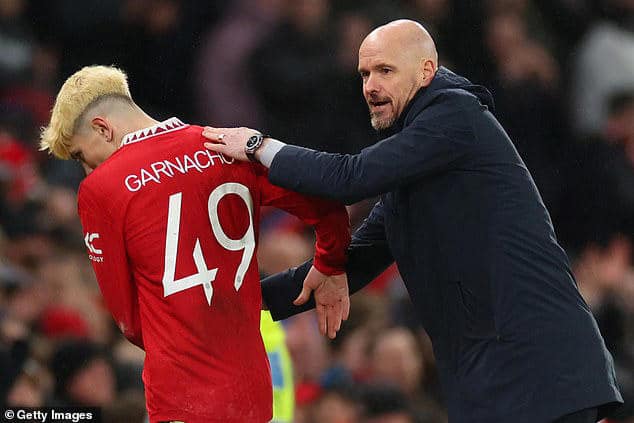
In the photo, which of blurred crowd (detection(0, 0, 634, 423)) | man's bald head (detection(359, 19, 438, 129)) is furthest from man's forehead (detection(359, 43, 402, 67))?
blurred crowd (detection(0, 0, 634, 423))

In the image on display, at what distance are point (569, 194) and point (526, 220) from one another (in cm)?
603

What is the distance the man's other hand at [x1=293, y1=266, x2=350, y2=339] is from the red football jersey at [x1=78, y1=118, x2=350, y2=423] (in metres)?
0.45

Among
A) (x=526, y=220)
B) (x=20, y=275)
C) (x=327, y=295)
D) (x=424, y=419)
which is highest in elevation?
(x=526, y=220)

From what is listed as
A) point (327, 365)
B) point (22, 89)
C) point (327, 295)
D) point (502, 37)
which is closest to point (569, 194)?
point (502, 37)

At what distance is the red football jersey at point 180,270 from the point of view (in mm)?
4383

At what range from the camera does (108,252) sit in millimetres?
4391

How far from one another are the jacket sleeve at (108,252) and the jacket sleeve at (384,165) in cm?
53

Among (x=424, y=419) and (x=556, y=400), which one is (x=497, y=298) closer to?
(x=556, y=400)

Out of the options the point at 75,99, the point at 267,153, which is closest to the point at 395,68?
the point at 267,153

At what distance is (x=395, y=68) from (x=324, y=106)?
5.39 meters

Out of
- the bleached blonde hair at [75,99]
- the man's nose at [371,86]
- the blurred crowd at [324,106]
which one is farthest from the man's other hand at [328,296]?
the blurred crowd at [324,106]

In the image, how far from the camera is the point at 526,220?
4.41 metres

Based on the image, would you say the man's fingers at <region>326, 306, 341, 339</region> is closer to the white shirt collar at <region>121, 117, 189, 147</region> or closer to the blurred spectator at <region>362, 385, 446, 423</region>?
the white shirt collar at <region>121, 117, 189, 147</region>

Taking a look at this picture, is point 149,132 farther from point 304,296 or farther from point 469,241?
point 469,241
